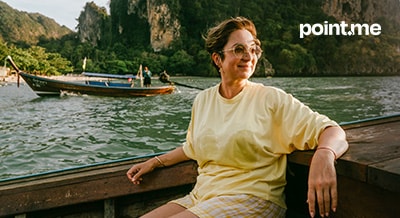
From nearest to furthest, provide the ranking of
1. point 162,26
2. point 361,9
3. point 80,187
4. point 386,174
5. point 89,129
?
1. point 386,174
2. point 80,187
3. point 89,129
4. point 162,26
5. point 361,9

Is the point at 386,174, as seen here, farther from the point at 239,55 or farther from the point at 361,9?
the point at 361,9

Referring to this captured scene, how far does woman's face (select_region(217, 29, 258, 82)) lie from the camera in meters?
1.34

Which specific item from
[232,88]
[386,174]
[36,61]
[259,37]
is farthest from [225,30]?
[36,61]

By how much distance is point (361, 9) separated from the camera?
8369cm

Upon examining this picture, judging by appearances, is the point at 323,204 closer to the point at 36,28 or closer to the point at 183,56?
the point at 183,56

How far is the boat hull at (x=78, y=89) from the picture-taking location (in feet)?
59.4

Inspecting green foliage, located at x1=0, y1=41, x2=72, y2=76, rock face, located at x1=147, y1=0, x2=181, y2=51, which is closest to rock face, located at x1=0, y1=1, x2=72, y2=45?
rock face, located at x1=147, y1=0, x2=181, y2=51

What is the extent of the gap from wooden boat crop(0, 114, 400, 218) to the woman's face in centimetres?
36

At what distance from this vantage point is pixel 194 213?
3.78ft

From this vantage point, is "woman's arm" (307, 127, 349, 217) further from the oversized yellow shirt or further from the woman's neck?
the woman's neck

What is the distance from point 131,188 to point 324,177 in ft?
2.98

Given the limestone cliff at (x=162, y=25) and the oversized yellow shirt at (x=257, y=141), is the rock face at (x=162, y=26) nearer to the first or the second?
the limestone cliff at (x=162, y=25)

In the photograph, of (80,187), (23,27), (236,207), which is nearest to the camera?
(236,207)

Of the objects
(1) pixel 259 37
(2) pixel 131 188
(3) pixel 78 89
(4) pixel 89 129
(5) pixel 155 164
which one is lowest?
(4) pixel 89 129
